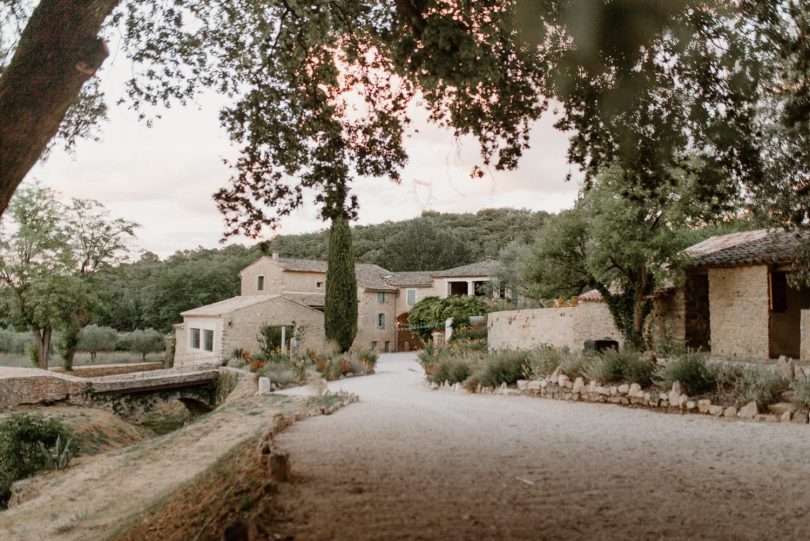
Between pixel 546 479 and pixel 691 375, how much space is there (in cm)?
634

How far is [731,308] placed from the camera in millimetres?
15023

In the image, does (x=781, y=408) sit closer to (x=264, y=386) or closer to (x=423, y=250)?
(x=264, y=386)

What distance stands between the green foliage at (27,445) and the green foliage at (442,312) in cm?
1984

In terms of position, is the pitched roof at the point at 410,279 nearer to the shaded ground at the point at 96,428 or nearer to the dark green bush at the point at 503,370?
the shaded ground at the point at 96,428

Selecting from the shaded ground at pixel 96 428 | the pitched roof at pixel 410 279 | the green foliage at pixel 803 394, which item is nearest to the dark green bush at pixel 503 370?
the green foliage at pixel 803 394

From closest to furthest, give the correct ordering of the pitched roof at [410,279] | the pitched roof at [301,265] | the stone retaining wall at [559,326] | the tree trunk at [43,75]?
the tree trunk at [43,75] → the stone retaining wall at [559,326] → the pitched roof at [301,265] → the pitched roof at [410,279]

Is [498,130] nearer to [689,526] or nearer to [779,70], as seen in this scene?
[779,70]

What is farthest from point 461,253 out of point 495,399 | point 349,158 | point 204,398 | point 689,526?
point 689,526

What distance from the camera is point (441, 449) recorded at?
6.24 m

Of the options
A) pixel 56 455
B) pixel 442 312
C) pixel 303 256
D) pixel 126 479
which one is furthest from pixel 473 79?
pixel 303 256

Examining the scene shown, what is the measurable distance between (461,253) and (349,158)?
161 ft

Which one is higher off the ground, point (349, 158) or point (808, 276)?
point (349, 158)

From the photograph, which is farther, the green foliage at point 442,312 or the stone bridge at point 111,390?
the green foliage at point 442,312

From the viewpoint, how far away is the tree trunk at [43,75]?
4.07 meters
